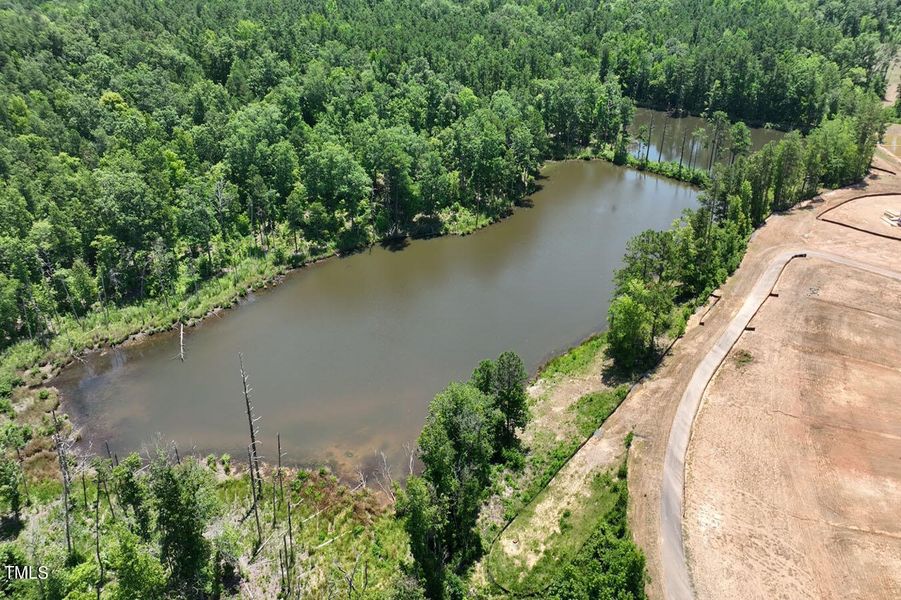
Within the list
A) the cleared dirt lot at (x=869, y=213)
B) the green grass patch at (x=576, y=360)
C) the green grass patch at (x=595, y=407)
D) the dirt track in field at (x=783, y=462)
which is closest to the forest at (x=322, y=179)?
the green grass patch at (x=576, y=360)

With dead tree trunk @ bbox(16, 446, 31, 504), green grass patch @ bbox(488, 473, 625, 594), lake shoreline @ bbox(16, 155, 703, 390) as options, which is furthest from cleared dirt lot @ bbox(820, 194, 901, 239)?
dead tree trunk @ bbox(16, 446, 31, 504)

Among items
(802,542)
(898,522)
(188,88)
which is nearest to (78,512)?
(802,542)

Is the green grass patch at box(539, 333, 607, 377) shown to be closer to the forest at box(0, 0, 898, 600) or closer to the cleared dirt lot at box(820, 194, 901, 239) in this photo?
the forest at box(0, 0, 898, 600)

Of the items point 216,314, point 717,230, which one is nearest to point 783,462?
point 717,230

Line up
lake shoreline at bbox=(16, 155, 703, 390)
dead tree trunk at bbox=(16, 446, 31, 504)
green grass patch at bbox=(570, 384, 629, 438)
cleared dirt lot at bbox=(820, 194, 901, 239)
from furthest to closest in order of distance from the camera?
1. cleared dirt lot at bbox=(820, 194, 901, 239)
2. lake shoreline at bbox=(16, 155, 703, 390)
3. green grass patch at bbox=(570, 384, 629, 438)
4. dead tree trunk at bbox=(16, 446, 31, 504)

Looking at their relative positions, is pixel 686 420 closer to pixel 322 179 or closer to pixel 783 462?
pixel 783 462

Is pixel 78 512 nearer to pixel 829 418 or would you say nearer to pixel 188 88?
pixel 829 418
